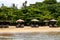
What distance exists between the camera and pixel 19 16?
65562mm

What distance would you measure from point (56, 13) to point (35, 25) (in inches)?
601

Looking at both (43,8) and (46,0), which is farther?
(46,0)

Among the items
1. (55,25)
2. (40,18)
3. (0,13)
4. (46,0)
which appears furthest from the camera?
(46,0)

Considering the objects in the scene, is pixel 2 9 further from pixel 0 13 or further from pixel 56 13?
pixel 56 13

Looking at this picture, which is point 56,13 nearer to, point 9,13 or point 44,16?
point 44,16

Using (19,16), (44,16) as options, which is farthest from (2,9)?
(44,16)

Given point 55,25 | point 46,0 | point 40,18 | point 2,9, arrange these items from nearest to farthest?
point 55,25, point 40,18, point 2,9, point 46,0

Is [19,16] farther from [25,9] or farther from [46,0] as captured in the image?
[46,0]

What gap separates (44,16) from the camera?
64.9 m

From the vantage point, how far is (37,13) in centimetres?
6831

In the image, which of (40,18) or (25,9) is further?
(25,9)

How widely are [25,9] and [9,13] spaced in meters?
4.21

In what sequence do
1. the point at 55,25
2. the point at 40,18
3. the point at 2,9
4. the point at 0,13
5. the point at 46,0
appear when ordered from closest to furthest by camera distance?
1. the point at 55,25
2. the point at 40,18
3. the point at 0,13
4. the point at 2,9
5. the point at 46,0

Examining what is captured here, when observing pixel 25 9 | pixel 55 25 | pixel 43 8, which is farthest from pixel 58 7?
pixel 55 25
